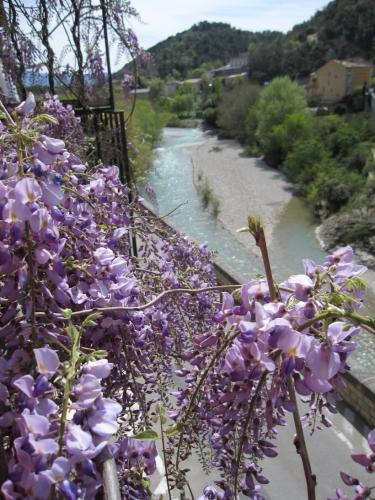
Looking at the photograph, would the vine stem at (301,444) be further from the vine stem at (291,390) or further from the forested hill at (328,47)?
the forested hill at (328,47)

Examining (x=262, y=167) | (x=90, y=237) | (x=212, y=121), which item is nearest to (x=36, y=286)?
(x=90, y=237)

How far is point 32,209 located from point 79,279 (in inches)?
8.8

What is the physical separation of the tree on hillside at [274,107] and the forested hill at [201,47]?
70.2 meters

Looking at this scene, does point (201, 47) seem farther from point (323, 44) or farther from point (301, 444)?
point (301, 444)

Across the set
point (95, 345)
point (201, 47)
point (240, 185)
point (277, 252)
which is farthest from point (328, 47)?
point (95, 345)

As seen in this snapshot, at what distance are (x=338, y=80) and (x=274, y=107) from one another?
60.9 feet

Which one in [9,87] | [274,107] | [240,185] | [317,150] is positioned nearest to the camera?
[9,87]

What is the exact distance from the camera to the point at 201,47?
117125 mm

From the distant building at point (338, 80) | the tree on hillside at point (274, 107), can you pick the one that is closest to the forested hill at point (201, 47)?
the distant building at point (338, 80)

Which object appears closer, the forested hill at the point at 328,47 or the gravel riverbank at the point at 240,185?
the gravel riverbank at the point at 240,185

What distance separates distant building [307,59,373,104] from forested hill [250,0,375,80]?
15361mm

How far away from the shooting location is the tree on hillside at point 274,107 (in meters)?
29.5

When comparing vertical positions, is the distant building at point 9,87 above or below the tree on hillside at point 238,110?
above

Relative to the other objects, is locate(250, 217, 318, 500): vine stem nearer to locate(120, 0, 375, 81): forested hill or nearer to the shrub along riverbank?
the shrub along riverbank
